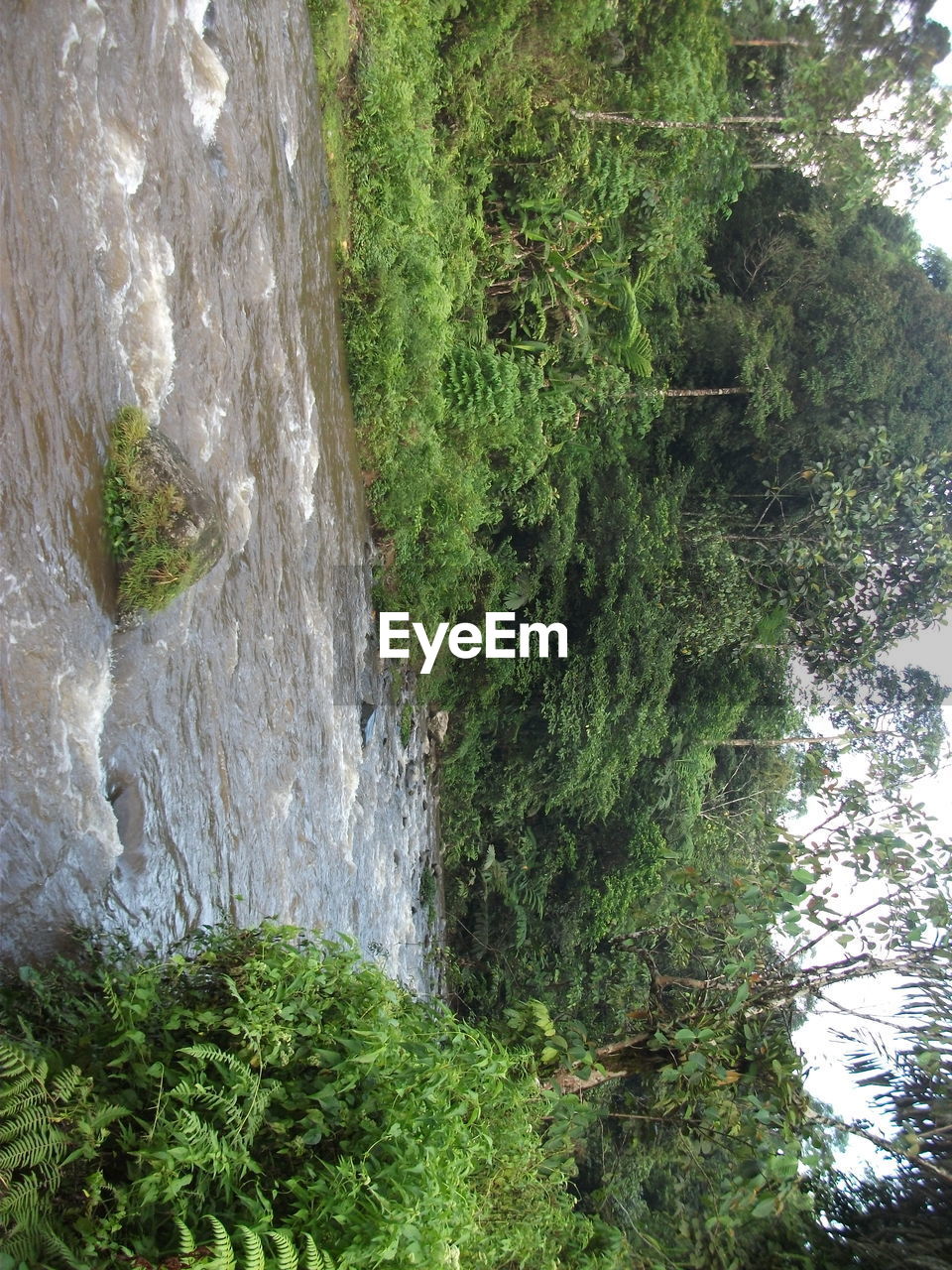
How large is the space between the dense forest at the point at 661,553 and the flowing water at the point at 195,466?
0.66 m

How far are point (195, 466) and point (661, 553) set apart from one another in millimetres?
4480

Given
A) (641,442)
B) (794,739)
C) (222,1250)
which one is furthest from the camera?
(794,739)

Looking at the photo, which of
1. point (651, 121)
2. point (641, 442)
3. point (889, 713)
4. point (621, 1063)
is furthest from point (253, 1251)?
point (889, 713)

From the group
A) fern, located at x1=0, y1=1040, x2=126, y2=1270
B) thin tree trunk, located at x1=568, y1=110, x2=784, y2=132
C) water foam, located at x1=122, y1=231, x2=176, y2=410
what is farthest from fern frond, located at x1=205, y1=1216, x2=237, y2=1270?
A: thin tree trunk, located at x1=568, y1=110, x2=784, y2=132

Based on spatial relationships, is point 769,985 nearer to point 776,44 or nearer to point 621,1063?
point 621,1063

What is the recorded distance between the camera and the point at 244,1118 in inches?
108

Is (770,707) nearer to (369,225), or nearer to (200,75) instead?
Answer: (369,225)

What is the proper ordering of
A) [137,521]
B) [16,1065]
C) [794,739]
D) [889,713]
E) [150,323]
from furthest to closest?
[889,713], [794,739], [150,323], [137,521], [16,1065]

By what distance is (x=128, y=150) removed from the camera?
397 centimetres

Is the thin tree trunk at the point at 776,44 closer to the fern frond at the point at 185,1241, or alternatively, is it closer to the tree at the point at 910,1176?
the tree at the point at 910,1176

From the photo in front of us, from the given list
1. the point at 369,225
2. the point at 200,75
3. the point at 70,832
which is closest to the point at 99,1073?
the point at 70,832

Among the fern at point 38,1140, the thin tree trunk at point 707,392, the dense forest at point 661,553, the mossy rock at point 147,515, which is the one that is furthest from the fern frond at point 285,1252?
the thin tree trunk at point 707,392

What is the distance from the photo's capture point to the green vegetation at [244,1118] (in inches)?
94.3

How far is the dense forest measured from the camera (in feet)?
15.8
